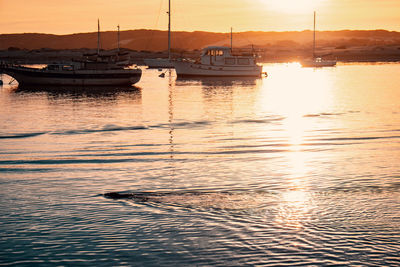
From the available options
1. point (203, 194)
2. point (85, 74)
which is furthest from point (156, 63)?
point (203, 194)

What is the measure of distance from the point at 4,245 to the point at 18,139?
37.5ft

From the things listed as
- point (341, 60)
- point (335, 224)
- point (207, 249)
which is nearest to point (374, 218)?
point (335, 224)

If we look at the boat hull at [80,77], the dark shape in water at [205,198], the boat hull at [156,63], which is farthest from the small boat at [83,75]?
the boat hull at [156,63]

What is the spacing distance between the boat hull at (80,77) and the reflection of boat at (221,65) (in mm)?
15297

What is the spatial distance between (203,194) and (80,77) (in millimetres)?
45909

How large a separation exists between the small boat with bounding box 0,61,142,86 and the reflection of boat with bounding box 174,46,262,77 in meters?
15.2

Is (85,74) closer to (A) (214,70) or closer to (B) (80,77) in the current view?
(B) (80,77)

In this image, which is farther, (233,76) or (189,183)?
(233,76)

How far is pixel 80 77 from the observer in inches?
2153

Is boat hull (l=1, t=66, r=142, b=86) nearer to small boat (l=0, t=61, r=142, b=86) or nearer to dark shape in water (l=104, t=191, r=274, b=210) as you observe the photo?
small boat (l=0, t=61, r=142, b=86)

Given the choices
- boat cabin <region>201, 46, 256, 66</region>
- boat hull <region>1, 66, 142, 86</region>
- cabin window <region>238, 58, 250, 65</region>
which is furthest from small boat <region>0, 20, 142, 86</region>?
cabin window <region>238, 58, 250, 65</region>

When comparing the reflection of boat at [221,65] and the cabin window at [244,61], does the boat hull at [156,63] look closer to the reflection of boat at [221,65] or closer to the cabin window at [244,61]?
the reflection of boat at [221,65]

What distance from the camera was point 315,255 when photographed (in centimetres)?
761

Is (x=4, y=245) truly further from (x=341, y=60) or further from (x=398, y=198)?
(x=341, y=60)
